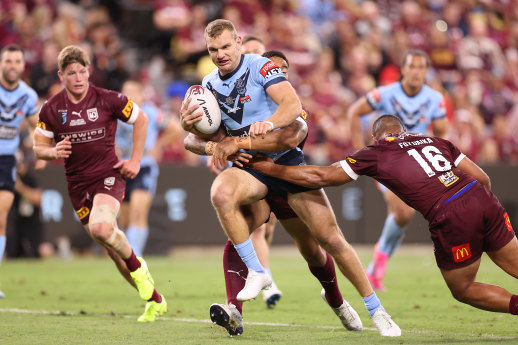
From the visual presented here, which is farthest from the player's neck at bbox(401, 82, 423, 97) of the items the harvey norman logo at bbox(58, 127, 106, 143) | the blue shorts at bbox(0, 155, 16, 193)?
the blue shorts at bbox(0, 155, 16, 193)

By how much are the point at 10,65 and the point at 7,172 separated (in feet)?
4.38

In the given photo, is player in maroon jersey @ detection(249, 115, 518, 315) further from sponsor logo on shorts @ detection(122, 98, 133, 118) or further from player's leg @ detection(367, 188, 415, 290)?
player's leg @ detection(367, 188, 415, 290)

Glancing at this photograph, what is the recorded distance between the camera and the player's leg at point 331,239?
23.1 ft

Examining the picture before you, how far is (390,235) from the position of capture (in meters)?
10.8

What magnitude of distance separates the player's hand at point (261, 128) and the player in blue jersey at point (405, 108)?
4.31 meters

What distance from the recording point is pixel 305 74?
1906 cm

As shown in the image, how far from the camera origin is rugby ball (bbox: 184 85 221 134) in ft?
23.4

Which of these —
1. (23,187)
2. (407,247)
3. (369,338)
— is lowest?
(407,247)

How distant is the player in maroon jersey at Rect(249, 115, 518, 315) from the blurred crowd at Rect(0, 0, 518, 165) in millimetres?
9707

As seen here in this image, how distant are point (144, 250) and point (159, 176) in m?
1.44

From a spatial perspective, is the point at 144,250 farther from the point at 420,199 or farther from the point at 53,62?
the point at 420,199

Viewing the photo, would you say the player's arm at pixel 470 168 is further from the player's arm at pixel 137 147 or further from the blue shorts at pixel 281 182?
the player's arm at pixel 137 147

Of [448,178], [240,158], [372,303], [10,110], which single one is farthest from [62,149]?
[448,178]

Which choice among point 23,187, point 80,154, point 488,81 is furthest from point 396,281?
point 488,81
